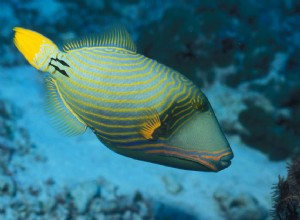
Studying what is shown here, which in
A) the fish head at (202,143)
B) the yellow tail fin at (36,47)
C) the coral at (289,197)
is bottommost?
the fish head at (202,143)

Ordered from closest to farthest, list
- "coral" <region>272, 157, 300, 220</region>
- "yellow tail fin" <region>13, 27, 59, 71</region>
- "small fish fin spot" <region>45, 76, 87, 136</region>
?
"yellow tail fin" <region>13, 27, 59, 71</region> < "small fish fin spot" <region>45, 76, 87, 136</region> < "coral" <region>272, 157, 300, 220</region>

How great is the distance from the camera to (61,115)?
5.32ft

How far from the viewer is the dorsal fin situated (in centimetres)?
154

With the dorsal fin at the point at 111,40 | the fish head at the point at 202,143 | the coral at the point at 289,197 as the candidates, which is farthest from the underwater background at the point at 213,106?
the fish head at the point at 202,143

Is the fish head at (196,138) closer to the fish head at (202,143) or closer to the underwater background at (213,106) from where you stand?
the fish head at (202,143)

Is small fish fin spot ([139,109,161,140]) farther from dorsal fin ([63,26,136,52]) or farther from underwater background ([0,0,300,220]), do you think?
underwater background ([0,0,300,220])

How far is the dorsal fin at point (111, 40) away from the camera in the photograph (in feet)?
5.05

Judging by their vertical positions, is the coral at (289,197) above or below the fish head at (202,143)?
above

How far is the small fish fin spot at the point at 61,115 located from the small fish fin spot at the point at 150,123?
1.22 ft

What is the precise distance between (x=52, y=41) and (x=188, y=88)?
0.67 m

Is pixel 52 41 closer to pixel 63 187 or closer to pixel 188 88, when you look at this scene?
pixel 188 88

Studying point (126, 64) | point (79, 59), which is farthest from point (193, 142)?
point (79, 59)

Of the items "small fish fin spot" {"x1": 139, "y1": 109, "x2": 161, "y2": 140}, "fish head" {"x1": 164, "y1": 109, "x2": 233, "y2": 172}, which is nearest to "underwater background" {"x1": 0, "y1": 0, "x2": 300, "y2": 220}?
"fish head" {"x1": 164, "y1": 109, "x2": 233, "y2": 172}

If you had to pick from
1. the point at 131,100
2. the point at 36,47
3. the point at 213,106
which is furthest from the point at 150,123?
the point at 213,106
